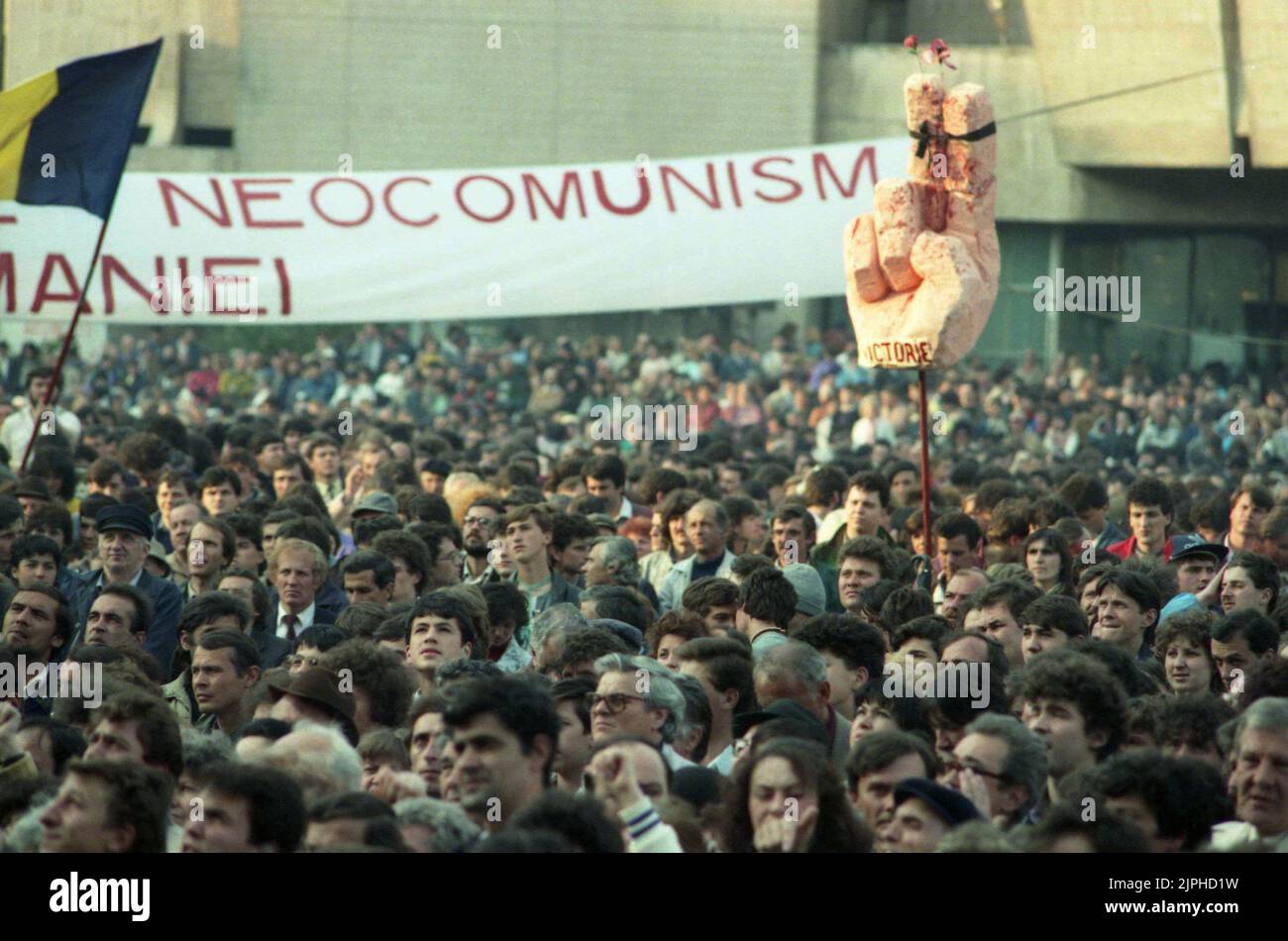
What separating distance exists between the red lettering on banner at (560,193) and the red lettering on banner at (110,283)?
2946 mm

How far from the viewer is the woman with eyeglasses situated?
5594mm

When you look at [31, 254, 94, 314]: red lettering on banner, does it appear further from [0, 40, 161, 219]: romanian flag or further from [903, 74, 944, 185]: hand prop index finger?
[903, 74, 944, 185]: hand prop index finger

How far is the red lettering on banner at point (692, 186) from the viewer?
16.8 meters

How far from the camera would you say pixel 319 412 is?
23125 millimetres

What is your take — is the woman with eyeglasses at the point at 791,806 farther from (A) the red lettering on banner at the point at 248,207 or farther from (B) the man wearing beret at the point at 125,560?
(A) the red lettering on banner at the point at 248,207

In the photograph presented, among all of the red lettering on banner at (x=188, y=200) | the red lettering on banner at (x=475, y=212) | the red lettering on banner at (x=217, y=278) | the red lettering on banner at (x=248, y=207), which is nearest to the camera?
the red lettering on banner at (x=217, y=278)

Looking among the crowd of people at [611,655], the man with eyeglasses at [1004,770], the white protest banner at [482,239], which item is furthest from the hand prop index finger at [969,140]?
the white protest banner at [482,239]

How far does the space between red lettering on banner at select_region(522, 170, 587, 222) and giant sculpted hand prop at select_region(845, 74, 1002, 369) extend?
638 cm

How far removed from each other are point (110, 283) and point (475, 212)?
2799mm

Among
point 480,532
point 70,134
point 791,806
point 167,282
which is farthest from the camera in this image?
point 167,282

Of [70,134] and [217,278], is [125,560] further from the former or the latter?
[217,278]

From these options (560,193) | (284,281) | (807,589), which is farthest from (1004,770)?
(560,193)

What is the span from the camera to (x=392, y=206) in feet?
53.7
